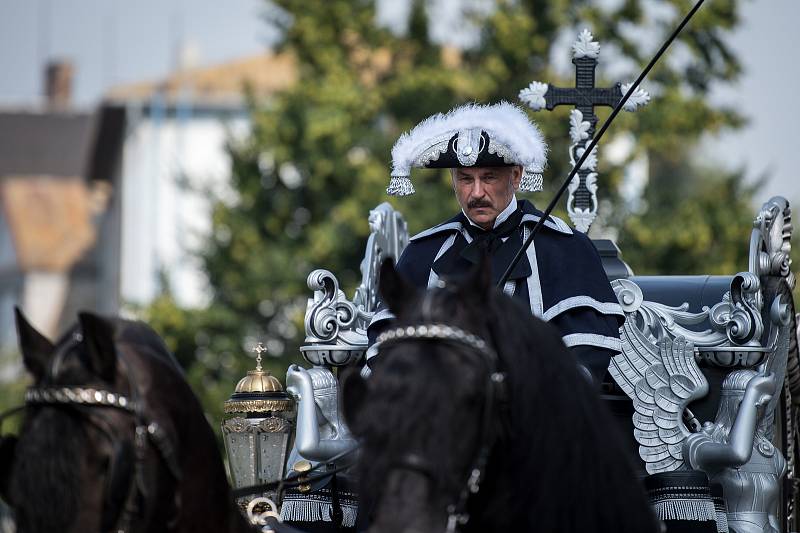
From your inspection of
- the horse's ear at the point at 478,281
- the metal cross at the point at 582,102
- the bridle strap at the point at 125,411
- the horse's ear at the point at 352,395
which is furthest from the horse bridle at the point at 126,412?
the metal cross at the point at 582,102

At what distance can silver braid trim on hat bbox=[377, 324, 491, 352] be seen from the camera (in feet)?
13.2

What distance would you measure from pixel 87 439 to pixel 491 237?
2.53 meters

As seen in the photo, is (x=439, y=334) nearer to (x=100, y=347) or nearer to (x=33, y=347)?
(x=100, y=347)

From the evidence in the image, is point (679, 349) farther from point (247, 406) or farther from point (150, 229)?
point (150, 229)

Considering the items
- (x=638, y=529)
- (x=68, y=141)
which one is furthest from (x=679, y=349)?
(x=68, y=141)

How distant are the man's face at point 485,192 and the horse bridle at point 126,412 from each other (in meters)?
2.38

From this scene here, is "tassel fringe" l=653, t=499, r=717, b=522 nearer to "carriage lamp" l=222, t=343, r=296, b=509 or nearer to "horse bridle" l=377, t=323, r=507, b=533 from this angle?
"carriage lamp" l=222, t=343, r=296, b=509

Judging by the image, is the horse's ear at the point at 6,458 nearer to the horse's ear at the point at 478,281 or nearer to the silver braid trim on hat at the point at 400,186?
the horse's ear at the point at 478,281

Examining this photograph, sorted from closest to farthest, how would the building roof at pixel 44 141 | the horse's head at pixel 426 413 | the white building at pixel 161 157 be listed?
the horse's head at pixel 426 413 → the white building at pixel 161 157 → the building roof at pixel 44 141

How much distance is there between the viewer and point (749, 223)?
77.6ft

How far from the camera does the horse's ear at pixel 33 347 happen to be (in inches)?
161

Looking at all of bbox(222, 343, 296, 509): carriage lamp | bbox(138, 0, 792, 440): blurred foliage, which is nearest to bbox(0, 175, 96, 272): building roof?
bbox(138, 0, 792, 440): blurred foliage

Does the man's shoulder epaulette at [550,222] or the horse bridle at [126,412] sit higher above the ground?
the man's shoulder epaulette at [550,222]

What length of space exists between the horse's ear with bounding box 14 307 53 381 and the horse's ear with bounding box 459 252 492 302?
112 centimetres
